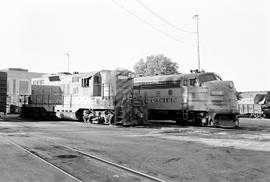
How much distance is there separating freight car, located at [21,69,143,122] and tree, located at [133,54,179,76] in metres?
29.2

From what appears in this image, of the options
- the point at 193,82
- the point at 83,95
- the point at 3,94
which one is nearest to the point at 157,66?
the point at 83,95

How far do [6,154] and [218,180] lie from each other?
18.7 ft

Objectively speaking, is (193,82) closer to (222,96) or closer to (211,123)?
(222,96)

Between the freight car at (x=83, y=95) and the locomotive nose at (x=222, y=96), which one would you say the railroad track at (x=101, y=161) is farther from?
the locomotive nose at (x=222, y=96)

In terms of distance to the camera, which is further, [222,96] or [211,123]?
[211,123]

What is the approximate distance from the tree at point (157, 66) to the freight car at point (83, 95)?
1149 inches

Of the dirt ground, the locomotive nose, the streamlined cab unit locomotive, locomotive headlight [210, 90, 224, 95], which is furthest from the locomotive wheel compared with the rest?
the dirt ground

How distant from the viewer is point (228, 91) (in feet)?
58.4

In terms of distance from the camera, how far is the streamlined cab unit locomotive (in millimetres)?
17828

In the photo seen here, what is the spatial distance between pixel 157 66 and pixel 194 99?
117ft

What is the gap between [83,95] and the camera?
69.6ft

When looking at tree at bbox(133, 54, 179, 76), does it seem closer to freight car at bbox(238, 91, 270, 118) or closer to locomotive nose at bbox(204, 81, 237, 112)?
freight car at bbox(238, 91, 270, 118)

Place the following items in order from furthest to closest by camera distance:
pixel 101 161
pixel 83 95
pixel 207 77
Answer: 1. pixel 83 95
2. pixel 207 77
3. pixel 101 161

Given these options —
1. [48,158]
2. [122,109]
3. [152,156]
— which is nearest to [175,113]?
[122,109]
